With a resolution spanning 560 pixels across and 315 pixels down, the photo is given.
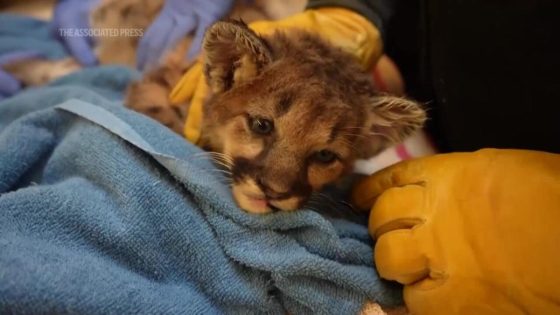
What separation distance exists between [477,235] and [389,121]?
0.41 meters

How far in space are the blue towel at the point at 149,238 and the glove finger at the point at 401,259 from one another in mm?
50

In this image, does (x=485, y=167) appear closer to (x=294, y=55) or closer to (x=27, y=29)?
(x=294, y=55)

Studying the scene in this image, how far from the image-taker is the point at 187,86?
5.69 feet

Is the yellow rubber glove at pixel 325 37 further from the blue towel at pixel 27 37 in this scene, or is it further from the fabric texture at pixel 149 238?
the blue towel at pixel 27 37

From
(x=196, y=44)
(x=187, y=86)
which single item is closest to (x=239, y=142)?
(x=187, y=86)

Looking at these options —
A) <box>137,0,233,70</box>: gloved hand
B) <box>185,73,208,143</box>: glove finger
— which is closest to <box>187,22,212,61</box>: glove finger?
<box>137,0,233,70</box>: gloved hand

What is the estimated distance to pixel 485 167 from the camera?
1.28 meters

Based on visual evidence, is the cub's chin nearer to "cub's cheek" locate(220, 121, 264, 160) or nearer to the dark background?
"cub's cheek" locate(220, 121, 264, 160)

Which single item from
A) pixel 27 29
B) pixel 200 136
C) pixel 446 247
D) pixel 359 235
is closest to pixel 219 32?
pixel 200 136

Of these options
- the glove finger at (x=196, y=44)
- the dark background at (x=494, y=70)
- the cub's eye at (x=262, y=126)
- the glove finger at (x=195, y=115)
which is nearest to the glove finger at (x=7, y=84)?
the glove finger at (x=196, y=44)

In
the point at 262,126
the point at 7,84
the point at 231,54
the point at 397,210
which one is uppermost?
the point at 231,54

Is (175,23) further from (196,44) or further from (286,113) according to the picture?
(286,113)

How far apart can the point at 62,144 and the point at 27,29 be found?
1132mm

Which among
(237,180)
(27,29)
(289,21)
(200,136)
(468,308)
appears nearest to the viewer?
(468,308)
